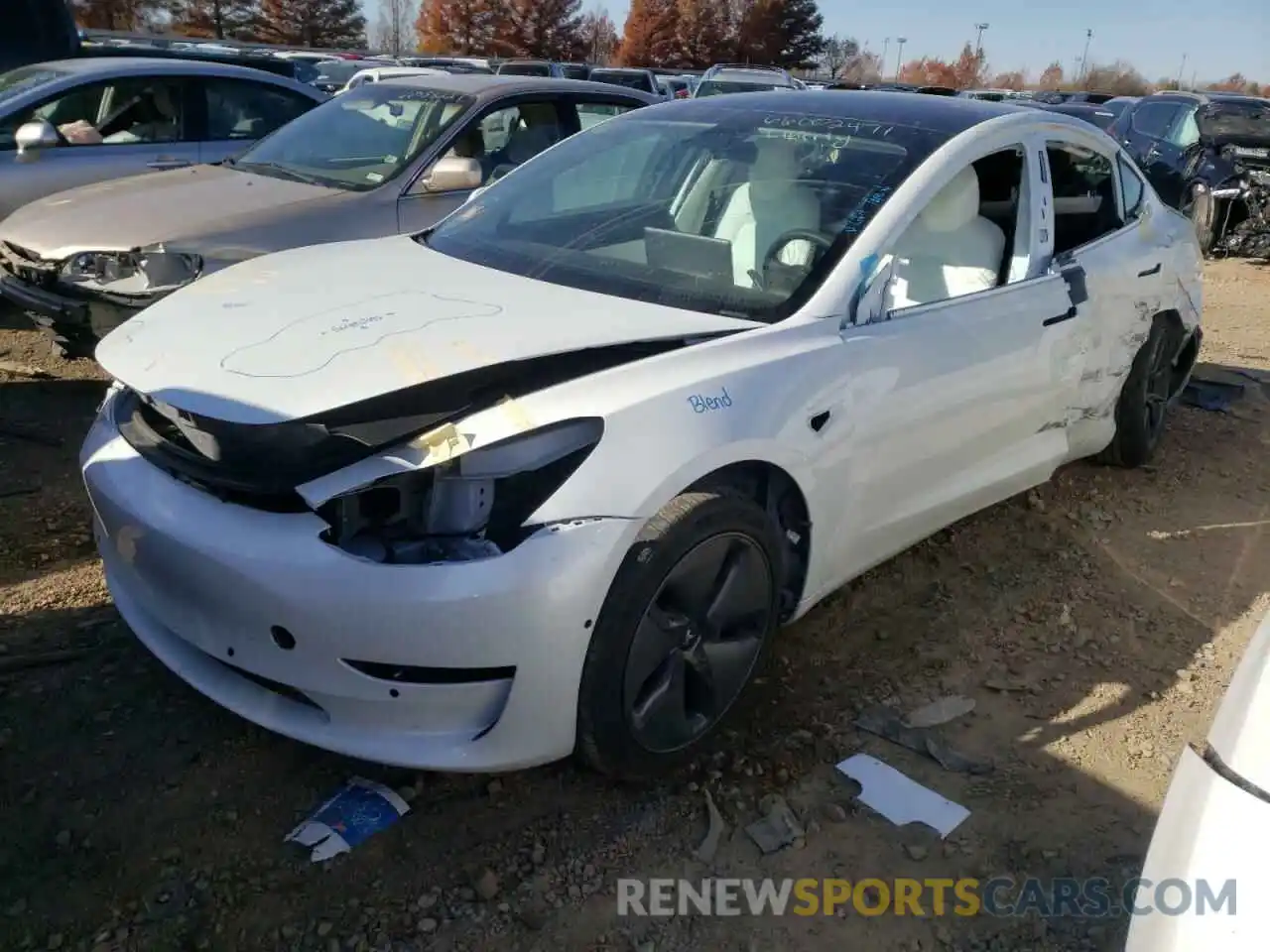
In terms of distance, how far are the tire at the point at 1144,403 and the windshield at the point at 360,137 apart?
143 inches

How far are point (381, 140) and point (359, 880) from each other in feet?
14.5

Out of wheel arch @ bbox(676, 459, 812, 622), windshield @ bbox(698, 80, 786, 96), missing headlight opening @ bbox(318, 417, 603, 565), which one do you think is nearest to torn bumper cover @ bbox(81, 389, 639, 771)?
missing headlight opening @ bbox(318, 417, 603, 565)

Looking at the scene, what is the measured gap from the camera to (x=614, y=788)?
2678mm

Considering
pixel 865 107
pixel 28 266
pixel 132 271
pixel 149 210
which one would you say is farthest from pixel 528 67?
pixel 865 107

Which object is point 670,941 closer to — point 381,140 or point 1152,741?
point 1152,741

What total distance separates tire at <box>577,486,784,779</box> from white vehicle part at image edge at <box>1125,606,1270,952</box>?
1.13 m

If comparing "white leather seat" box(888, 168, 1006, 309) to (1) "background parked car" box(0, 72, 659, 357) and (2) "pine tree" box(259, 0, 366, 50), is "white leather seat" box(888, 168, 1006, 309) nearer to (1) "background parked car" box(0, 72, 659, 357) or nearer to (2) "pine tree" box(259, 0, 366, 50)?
(1) "background parked car" box(0, 72, 659, 357)

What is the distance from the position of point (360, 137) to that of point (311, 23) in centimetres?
5113

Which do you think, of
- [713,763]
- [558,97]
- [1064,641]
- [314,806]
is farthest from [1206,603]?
[558,97]

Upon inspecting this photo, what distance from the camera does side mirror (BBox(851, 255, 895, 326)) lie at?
2939 millimetres

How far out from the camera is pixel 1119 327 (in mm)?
4223

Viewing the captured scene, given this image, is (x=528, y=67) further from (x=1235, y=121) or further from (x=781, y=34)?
(x=781, y=34)

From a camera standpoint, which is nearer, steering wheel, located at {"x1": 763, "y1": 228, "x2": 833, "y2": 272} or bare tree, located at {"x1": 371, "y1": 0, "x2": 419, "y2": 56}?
steering wheel, located at {"x1": 763, "y1": 228, "x2": 833, "y2": 272}

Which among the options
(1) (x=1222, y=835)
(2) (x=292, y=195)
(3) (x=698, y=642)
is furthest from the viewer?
(2) (x=292, y=195)
